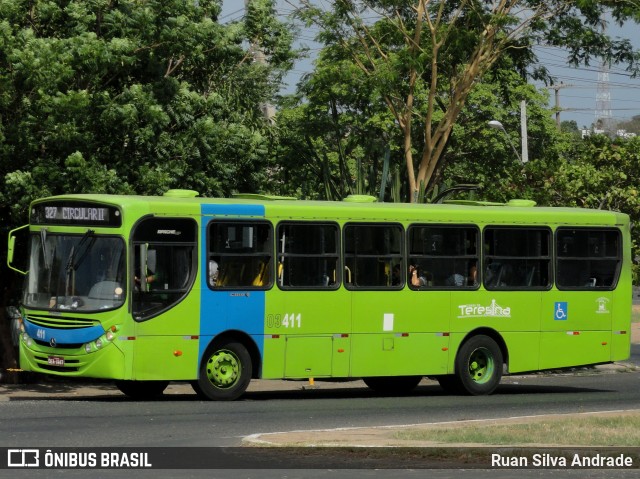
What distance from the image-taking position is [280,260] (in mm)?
20828

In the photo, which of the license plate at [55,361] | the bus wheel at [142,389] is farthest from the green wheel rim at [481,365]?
the license plate at [55,361]

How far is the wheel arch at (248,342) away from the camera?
20.4 meters

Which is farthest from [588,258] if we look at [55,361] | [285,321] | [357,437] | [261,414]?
[357,437]

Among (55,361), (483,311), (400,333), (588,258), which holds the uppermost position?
(588,258)

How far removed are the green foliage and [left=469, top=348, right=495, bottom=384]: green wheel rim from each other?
17.6 ft

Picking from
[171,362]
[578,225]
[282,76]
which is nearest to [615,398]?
[578,225]

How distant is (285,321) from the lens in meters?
20.8

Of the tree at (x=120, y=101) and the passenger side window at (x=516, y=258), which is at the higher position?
the tree at (x=120, y=101)

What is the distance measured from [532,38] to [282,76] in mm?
12918

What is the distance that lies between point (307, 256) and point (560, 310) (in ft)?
16.2

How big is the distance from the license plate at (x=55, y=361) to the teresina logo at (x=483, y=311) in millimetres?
6473

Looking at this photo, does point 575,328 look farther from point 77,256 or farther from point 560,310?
point 77,256

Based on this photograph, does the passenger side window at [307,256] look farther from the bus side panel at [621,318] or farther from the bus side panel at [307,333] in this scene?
the bus side panel at [621,318]

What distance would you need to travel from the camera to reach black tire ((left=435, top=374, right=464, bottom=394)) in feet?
75.0
